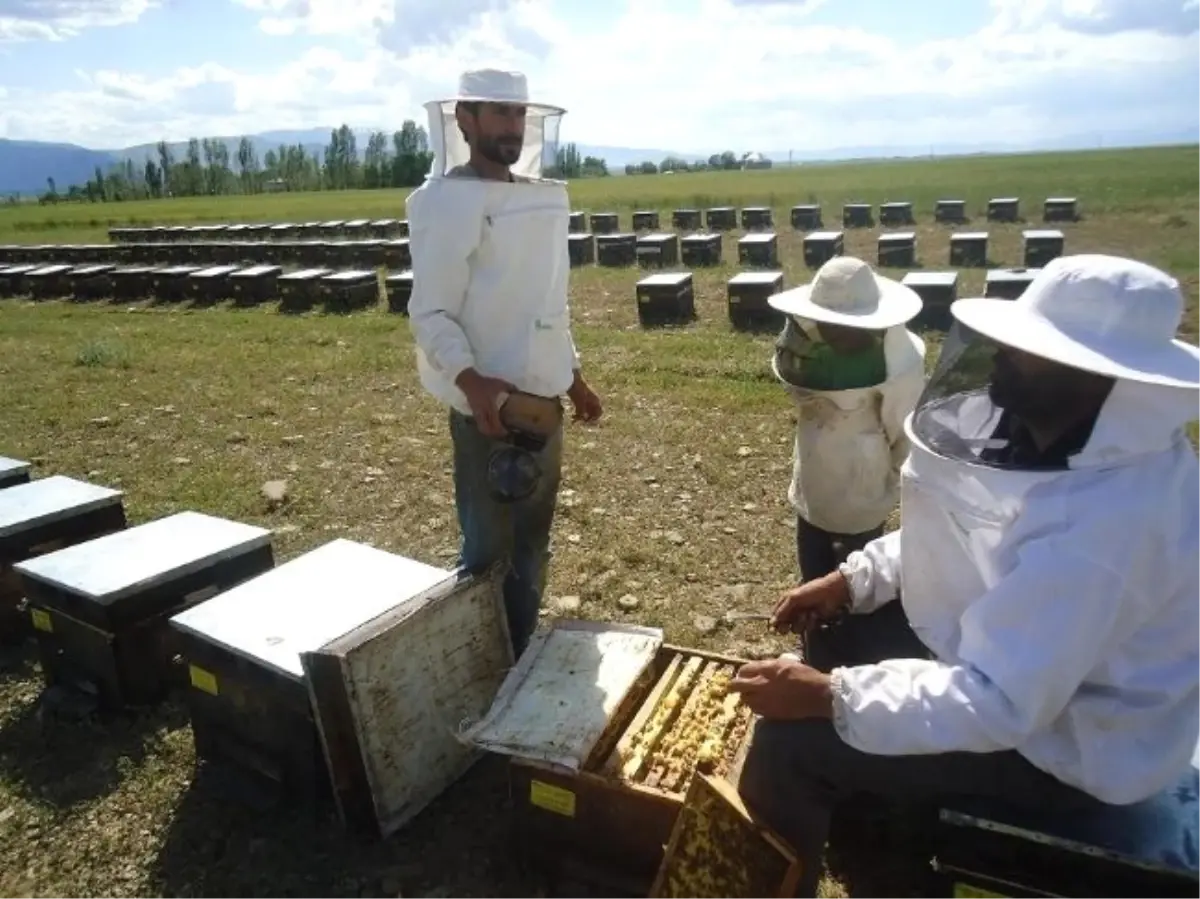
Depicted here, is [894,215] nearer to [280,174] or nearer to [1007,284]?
[1007,284]

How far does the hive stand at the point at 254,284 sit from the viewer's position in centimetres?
1297

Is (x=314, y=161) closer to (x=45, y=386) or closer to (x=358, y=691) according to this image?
(x=45, y=386)

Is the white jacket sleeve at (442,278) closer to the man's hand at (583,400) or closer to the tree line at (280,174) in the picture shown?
the man's hand at (583,400)

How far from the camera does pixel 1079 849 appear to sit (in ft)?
5.64

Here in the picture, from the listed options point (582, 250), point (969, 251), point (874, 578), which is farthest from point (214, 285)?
point (874, 578)

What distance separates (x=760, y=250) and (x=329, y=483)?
32.6ft

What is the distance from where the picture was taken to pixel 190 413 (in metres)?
7.52

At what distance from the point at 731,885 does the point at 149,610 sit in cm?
227

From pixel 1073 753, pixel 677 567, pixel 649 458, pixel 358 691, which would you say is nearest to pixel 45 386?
pixel 649 458

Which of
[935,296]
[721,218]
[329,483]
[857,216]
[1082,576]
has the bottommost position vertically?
[329,483]

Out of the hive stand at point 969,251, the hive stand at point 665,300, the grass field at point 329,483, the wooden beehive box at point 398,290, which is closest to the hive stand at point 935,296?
the grass field at point 329,483

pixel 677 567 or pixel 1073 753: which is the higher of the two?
pixel 1073 753

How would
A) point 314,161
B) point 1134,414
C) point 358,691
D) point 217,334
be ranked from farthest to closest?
point 314,161 → point 217,334 → point 358,691 → point 1134,414

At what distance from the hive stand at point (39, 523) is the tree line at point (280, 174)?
60.6m
